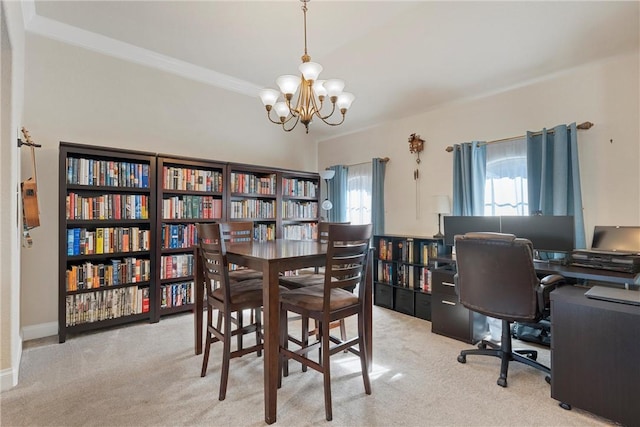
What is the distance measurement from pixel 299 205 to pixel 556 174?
3037 millimetres

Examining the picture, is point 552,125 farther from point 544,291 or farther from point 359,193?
point 359,193

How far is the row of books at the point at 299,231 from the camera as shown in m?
4.46

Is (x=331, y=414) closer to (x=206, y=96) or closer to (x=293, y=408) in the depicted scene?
(x=293, y=408)

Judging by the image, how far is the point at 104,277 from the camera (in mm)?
2971

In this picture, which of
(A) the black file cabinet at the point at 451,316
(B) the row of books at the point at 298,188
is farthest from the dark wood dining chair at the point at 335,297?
(B) the row of books at the point at 298,188

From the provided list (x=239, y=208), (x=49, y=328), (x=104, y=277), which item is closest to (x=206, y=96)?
(x=239, y=208)

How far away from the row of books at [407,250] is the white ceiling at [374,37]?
172 cm

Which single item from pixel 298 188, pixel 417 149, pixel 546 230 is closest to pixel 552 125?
pixel 546 230

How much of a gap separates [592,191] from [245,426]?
130 inches

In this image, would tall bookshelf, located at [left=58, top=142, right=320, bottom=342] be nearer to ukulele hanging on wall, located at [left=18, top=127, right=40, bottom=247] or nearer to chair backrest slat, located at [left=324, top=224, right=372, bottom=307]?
ukulele hanging on wall, located at [left=18, top=127, right=40, bottom=247]

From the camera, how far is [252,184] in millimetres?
4043

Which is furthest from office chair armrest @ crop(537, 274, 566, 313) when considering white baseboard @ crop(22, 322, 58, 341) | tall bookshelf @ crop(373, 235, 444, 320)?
white baseboard @ crop(22, 322, 58, 341)

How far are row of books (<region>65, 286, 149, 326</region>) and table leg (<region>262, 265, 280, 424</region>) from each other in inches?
82.6

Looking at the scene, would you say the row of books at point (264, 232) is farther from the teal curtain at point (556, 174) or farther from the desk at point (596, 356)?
the desk at point (596, 356)
